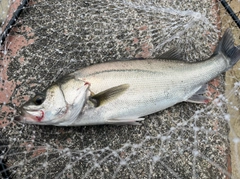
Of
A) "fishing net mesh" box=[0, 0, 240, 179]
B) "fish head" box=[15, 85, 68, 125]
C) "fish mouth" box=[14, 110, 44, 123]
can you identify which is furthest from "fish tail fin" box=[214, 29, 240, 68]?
"fish mouth" box=[14, 110, 44, 123]

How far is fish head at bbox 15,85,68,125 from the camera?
1.88 meters

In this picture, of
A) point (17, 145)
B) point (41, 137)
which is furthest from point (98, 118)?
point (17, 145)

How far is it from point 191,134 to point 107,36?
1029 mm

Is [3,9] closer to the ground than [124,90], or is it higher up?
higher up

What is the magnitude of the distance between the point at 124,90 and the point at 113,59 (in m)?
0.45

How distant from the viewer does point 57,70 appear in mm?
2326

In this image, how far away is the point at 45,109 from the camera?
188 centimetres

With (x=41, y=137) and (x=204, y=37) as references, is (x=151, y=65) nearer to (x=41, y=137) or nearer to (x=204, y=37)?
(x=204, y=37)

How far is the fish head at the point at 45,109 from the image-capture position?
6.16 ft

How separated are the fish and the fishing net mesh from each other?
0.67 ft

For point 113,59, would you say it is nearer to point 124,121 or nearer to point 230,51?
point 124,121

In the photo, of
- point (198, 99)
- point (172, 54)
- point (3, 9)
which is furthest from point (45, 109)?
point (3, 9)

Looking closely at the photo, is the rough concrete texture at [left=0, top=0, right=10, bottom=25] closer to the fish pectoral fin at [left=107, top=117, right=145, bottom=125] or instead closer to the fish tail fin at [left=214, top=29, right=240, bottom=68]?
the fish pectoral fin at [left=107, top=117, right=145, bottom=125]

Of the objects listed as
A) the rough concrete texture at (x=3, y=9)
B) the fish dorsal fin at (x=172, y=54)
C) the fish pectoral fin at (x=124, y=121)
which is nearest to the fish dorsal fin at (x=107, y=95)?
the fish pectoral fin at (x=124, y=121)
